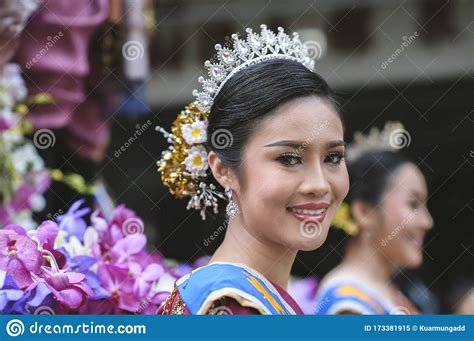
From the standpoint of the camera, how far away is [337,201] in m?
2.73

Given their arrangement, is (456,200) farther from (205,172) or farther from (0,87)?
(0,87)

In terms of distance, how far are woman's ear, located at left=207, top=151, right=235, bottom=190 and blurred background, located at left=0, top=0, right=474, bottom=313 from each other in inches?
31.6

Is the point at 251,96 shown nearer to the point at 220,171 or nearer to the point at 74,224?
the point at 220,171

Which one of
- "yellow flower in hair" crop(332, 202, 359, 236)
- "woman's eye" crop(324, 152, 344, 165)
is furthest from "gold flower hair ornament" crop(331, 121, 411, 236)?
"woman's eye" crop(324, 152, 344, 165)

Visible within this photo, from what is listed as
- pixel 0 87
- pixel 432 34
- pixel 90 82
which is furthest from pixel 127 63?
pixel 432 34

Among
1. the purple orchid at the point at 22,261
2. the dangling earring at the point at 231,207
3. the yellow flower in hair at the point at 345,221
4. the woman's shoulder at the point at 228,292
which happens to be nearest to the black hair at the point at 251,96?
the dangling earring at the point at 231,207

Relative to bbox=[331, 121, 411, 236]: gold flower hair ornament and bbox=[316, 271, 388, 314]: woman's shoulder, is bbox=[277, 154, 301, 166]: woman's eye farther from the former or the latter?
bbox=[331, 121, 411, 236]: gold flower hair ornament

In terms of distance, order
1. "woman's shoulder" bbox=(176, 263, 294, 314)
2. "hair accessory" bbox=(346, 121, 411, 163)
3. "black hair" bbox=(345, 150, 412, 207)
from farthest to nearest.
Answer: "black hair" bbox=(345, 150, 412, 207), "hair accessory" bbox=(346, 121, 411, 163), "woman's shoulder" bbox=(176, 263, 294, 314)

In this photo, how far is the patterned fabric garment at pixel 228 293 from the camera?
2.46m

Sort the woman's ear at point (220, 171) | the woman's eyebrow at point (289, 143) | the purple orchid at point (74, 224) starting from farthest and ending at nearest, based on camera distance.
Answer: the purple orchid at point (74, 224)
the woman's ear at point (220, 171)
the woman's eyebrow at point (289, 143)

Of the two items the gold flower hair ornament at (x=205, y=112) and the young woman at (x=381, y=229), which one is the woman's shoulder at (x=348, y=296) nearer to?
the young woman at (x=381, y=229)

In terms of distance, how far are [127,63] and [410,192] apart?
138 centimetres

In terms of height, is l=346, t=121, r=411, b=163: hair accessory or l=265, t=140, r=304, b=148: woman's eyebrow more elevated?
l=346, t=121, r=411, b=163: hair accessory

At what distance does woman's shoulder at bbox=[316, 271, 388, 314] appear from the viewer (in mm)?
3615
